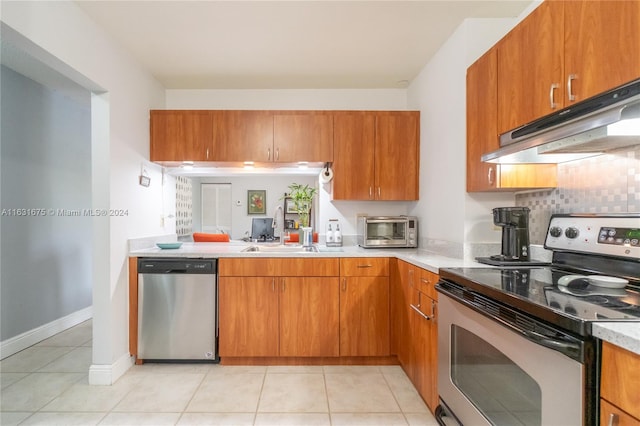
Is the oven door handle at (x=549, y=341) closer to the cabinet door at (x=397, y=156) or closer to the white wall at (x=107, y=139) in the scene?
the cabinet door at (x=397, y=156)

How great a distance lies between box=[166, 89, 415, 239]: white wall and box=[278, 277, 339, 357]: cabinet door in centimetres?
82

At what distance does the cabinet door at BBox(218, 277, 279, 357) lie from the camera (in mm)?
→ 2535

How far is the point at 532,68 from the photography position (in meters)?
1.53

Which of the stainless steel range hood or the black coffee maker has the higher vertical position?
the stainless steel range hood

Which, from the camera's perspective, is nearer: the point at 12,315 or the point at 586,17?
the point at 586,17

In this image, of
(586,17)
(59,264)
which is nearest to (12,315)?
(59,264)

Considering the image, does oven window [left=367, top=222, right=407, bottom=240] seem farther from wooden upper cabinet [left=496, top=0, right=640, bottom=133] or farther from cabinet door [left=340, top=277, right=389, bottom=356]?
wooden upper cabinet [left=496, top=0, right=640, bottom=133]

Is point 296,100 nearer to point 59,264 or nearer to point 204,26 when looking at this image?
point 204,26

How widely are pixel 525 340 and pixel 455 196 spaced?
131cm

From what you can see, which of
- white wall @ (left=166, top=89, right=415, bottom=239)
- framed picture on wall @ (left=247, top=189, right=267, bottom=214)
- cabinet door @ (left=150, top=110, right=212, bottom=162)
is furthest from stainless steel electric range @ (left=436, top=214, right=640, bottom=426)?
framed picture on wall @ (left=247, top=189, right=267, bottom=214)

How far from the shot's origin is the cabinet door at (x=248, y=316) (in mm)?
2535

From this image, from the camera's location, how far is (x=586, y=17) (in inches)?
48.5

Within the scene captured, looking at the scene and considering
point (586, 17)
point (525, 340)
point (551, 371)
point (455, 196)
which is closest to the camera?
point (551, 371)

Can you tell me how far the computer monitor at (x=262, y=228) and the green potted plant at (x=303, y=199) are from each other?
21.2 inches
